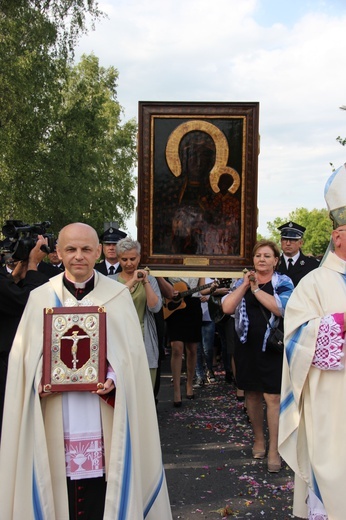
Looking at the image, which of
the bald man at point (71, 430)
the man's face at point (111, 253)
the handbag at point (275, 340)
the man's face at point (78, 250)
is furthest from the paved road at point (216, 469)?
the man's face at point (78, 250)

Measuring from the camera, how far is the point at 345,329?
389cm

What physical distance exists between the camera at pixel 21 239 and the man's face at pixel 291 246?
152 inches

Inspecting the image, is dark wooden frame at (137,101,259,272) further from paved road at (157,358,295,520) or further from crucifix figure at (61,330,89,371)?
crucifix figure at (61,330,89,371)

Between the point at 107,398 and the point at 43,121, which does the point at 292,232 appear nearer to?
the point at 107,398

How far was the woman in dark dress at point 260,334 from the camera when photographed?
606 centimetres

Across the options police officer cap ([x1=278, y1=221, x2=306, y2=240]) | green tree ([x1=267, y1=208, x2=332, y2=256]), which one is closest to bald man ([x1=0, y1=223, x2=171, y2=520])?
police officer cap ([x1=278, y1=221, x2=306, y2=240])

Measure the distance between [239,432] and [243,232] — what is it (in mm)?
2662

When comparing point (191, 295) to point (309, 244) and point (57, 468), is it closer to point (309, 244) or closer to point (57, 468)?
point (57, 468)

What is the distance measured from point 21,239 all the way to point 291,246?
4.24 m

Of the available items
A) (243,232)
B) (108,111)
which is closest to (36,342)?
(243,232)

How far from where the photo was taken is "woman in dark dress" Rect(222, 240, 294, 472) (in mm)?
6062

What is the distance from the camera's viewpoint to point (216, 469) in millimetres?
6105

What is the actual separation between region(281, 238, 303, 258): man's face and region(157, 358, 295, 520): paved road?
2.20 metres

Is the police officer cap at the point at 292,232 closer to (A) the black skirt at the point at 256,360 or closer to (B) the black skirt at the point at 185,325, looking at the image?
(B) the black skirt at the point at 185,325
